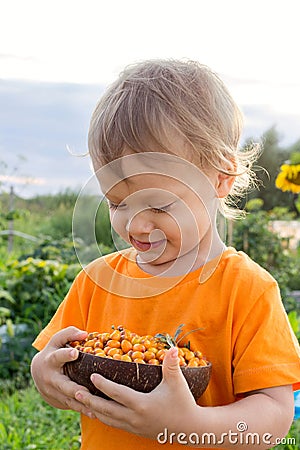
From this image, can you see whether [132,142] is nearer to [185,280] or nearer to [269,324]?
[185,280]

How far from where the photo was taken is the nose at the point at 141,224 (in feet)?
4.20

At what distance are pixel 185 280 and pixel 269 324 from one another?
0.63ft

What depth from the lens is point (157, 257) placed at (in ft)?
4.53

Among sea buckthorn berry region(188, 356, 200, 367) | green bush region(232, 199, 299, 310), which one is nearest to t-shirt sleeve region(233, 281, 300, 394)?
sea buckthorn berry region(188, 356, 200, 367)

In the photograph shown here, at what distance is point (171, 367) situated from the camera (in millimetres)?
1151

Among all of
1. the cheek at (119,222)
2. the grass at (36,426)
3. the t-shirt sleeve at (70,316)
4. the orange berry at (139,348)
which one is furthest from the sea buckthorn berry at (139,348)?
the grass at (36,426)

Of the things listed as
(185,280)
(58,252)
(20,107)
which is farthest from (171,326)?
(20,107)

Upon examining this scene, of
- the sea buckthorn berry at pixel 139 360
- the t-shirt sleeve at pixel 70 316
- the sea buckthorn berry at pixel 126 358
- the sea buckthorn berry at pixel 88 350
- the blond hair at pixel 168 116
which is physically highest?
the blond hair at pixel 168 116

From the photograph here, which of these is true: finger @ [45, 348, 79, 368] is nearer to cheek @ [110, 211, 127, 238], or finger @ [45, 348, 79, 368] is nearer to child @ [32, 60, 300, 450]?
child @ [32, 60, 300, 450]

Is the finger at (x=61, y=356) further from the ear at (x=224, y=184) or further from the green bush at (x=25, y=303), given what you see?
the green bush at (x=25, y=303)

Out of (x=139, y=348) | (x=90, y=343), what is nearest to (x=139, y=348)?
(x=139, y=348)

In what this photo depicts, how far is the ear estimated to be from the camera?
1387mm

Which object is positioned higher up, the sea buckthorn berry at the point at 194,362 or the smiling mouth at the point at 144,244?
the smiling mouth at the point at 144,244

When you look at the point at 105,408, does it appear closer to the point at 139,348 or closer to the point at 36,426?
the point at 139,348
